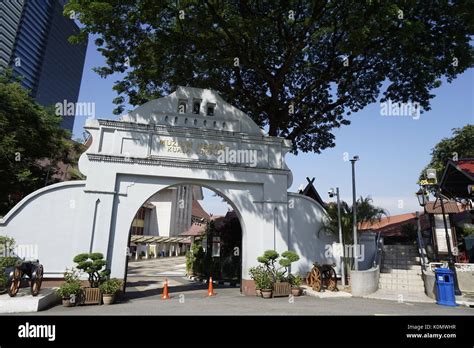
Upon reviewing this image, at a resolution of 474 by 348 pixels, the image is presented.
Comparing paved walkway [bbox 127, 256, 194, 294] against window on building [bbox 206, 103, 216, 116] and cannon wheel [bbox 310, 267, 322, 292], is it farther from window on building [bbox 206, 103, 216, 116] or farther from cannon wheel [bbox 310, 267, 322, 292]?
window on building [bbox 206, 103, 216, 116]

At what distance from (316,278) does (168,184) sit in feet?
23.2

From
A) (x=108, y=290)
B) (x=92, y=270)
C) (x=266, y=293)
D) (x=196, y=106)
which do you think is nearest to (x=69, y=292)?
(x=92, y=270)

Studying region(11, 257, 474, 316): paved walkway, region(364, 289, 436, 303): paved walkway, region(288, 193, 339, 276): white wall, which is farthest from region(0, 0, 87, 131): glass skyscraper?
region(364, 289, 436, 303): paved walkway

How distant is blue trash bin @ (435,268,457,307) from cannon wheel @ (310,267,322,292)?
404 centimetres

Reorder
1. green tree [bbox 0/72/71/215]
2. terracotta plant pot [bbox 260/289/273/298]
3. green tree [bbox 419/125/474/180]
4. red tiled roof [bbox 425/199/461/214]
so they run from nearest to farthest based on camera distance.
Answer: terracotta plant pot [bbox 260/289/273/298], green tree [bbox 0/72/71/215], red tiled roof [bbox 425/199/461/214], green tree [bbox 419/125/474/180]

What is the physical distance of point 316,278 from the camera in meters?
12.3

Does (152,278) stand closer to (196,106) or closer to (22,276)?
(22,276)

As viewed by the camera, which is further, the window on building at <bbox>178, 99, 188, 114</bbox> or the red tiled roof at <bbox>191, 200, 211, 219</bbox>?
the red tiled roof at <bbox>191, 200, 211, 219</bbox>

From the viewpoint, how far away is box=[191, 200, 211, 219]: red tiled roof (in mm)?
63331

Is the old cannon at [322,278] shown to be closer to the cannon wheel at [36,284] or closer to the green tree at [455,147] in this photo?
the cannon wheel at [36,284]

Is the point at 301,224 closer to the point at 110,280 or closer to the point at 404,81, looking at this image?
the point at 110,280

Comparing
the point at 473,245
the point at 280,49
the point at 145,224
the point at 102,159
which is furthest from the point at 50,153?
the point at 145,224

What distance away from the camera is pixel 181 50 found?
14516 millimetres

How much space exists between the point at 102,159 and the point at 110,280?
170 inches
